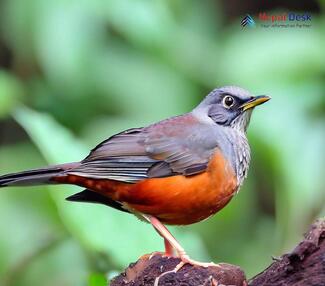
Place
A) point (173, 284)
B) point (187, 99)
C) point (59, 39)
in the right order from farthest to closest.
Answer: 1. point (187, 99)
2. point (59, 39)
3. point (173, 284)

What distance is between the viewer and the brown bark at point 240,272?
4.18 metres

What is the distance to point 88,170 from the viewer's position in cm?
534

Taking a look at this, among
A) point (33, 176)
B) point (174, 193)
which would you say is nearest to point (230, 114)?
point (174, 193)

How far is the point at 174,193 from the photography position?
5301 mm

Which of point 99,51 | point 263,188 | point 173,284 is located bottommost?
point 263,188

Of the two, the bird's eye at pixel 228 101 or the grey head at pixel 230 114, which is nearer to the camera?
the grey head at pixel 230 114

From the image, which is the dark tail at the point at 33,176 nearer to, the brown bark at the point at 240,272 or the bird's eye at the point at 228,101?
the brown bark at the point at 240,272

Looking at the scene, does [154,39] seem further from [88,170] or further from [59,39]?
[88,170]

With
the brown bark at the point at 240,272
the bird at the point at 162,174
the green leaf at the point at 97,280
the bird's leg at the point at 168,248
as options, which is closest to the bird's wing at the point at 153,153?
the bird at the point at 162,174

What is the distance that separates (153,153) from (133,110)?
2608 mm

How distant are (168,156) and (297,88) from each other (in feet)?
5.28

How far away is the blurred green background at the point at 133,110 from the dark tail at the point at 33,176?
251 mm

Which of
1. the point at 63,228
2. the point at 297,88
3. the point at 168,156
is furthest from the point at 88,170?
the point at 297,88

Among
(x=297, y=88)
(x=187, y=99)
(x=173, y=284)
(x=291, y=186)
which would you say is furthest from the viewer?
(x=187, y=99)
